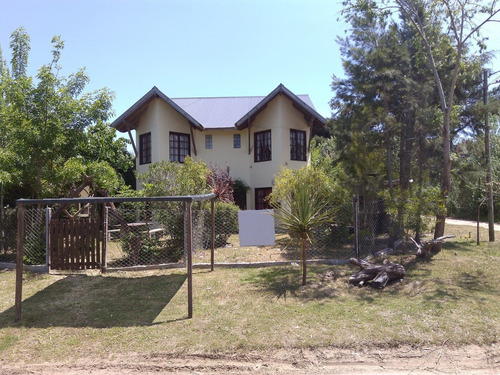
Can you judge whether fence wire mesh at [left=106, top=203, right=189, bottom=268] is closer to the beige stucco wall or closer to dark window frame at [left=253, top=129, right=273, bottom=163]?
the beige stucco wall

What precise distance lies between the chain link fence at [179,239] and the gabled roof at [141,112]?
599 cm

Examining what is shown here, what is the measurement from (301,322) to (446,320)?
7.35 ft

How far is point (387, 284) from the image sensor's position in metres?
7.80

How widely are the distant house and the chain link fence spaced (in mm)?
5604

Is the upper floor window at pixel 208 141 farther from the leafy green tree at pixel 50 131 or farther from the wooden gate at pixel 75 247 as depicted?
the wooden gate at pixel 75 247

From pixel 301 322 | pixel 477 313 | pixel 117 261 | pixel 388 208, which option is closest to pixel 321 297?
pixel 301 322

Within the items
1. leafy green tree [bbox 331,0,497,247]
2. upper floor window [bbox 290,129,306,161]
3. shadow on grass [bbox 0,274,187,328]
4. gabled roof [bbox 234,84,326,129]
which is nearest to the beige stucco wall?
upper floor window [bbox 290,129,306,161]

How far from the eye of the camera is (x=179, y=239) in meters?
10.7

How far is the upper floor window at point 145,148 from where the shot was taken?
18250 mm

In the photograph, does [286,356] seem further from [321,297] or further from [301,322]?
[321,297]

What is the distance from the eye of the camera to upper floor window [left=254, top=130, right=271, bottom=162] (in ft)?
59.3

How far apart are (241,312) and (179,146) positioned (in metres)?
13.0

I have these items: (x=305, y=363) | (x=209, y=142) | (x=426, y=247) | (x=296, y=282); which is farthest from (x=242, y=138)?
(x=305, y=363)

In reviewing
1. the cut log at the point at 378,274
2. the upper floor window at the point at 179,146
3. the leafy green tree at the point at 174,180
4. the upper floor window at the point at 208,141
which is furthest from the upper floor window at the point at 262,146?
the cut log at the point at 378,274
